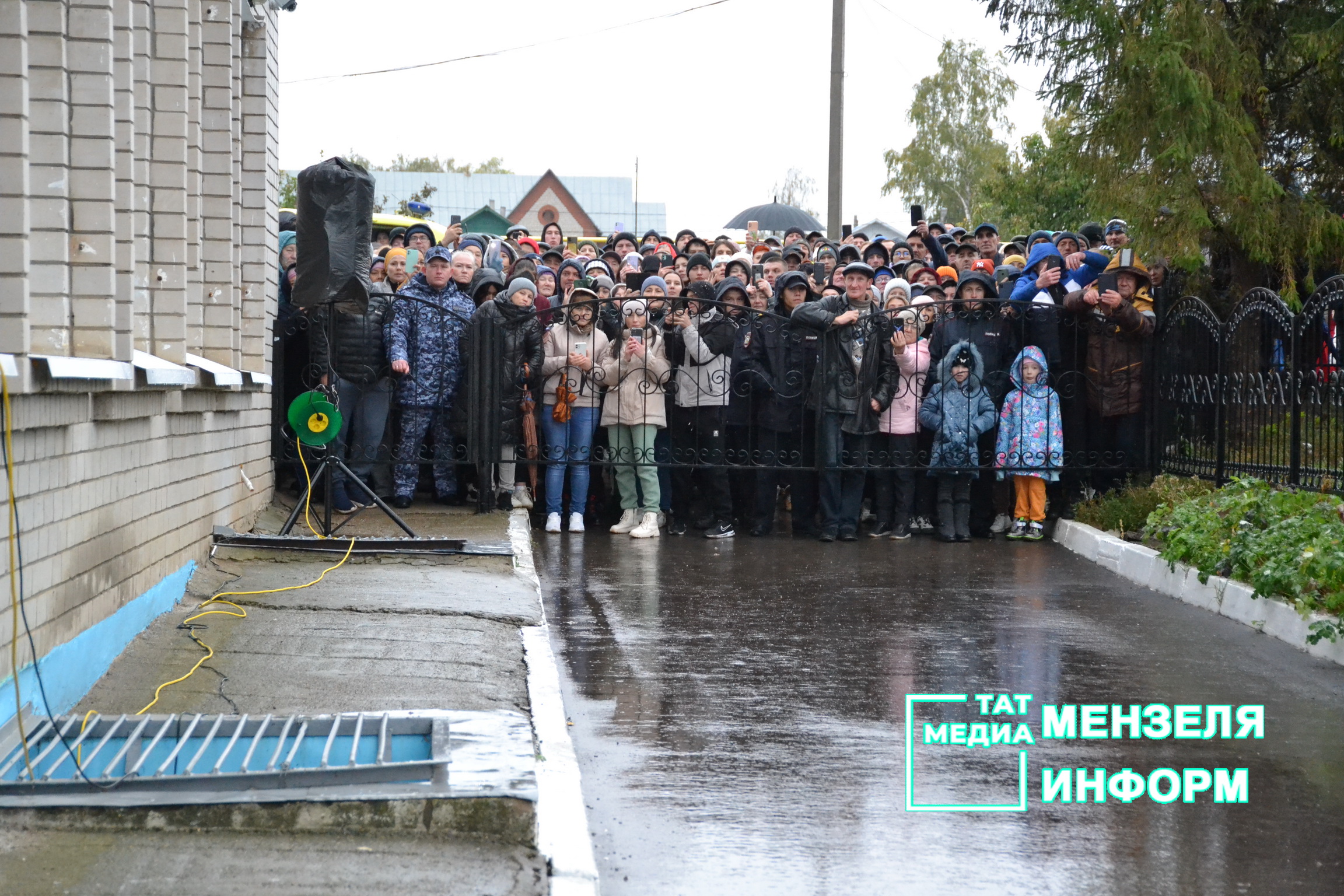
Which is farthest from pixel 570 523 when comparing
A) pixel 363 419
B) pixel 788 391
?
pixel 788 391

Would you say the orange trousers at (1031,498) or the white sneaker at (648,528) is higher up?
the orange trousers at (1031,498)

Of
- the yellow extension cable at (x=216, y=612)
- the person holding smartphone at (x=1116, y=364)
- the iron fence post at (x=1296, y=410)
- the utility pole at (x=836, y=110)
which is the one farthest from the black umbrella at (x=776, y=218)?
the yellow extension cable at (x=216, y=612)

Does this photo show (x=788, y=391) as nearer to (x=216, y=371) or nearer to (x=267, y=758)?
(x=216, y=371)

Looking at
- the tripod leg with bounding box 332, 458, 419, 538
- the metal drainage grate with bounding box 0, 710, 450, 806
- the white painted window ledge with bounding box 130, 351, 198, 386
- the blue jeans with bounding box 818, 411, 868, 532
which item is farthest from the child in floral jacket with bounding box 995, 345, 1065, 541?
the metal drainage grate with bounding box 0, 710, 450, 806

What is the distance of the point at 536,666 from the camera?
7.38 meters

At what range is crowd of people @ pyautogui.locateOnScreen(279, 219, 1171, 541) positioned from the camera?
14039 mm

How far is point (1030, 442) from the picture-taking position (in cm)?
1452

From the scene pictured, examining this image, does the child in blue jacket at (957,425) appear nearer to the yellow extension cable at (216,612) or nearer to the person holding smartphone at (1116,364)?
the person holding smartphone at (1116,364)

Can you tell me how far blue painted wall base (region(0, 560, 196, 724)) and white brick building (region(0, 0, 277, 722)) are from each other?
1cm

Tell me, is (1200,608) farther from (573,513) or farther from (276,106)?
(276,106)

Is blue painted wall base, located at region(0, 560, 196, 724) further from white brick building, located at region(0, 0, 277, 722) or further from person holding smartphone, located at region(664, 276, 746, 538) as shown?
person holding smartphone, located at region(664, 276, 746, 538)

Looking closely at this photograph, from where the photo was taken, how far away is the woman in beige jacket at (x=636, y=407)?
46.6ft

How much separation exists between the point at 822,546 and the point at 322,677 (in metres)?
7.56

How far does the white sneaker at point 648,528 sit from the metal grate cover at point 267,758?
8.00m
